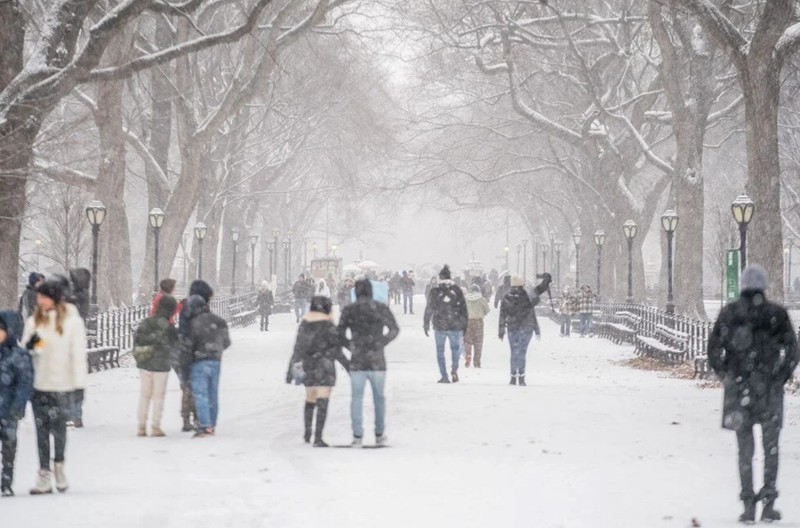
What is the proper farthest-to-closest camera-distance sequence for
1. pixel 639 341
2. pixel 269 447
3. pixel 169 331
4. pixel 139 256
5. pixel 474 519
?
pixel 139 256 → pixel 639 341 → pixel 169 331 → pixel 269 447 → pixel 474 519

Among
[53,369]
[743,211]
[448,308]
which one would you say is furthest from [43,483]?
[743,211]

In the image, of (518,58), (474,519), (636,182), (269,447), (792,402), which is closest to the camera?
(474,519)

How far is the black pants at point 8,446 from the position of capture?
9.28 meters

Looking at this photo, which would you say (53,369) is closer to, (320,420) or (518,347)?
(320,420)

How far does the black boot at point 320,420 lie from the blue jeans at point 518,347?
299 inches

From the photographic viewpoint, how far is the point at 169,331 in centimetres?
1335

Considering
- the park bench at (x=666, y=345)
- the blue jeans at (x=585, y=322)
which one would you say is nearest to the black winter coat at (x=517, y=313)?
the park bench at (x=666, y=345)

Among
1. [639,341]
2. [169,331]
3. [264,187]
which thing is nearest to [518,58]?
[639,341]

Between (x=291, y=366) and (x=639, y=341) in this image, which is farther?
(x=639, y=341)

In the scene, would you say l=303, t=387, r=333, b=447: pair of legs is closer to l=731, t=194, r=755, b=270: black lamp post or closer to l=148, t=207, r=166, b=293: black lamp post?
l=731, t=194, r=755, b=270: black lamp post

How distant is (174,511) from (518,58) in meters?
32.8

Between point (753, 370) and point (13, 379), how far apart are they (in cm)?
499

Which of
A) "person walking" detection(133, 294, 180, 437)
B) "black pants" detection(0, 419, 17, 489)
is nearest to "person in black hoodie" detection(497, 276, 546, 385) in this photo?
"person walking" detection(133, 294, 180, 437)

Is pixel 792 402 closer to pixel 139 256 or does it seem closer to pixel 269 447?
pixel 269 447
